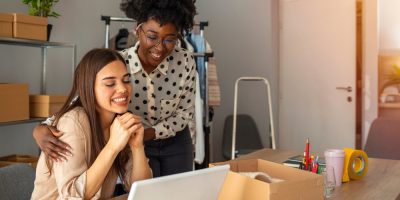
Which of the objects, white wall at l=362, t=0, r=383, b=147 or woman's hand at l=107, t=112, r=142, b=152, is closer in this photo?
woman's hand at l=107, t=112, r=142, b=152

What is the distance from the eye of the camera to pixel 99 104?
4.44 feet

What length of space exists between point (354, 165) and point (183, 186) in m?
0.98

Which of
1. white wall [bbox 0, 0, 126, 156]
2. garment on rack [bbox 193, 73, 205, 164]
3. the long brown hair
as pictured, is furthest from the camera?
garment on rack [bbox 193, 73, 205, 164]

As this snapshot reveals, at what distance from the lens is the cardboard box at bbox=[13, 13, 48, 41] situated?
255 cm

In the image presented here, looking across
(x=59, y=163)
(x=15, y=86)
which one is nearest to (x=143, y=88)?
A: (x=59, y=163)

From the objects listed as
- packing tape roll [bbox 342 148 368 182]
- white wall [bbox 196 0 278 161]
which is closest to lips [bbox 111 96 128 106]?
packing tape roll [bbox 342 148 368 182]

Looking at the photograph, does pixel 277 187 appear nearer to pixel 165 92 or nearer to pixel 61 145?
pixel 61 145

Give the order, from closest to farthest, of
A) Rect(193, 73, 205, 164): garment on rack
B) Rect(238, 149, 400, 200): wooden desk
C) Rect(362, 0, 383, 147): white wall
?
Rect(238, 149, 400, 200): wooden desk
Rect(193, 73, 205, 164): garment on rack
Rect(362, 0, 383, 147): white wall

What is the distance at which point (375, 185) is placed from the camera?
156 centimetres

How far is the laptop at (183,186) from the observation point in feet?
2.83

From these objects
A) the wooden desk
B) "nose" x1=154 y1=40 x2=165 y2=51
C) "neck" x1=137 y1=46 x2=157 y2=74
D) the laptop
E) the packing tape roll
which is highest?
"nose" x1=154 y1=40 x2=165 y2=51

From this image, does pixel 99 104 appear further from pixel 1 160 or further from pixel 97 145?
pixel 1 160

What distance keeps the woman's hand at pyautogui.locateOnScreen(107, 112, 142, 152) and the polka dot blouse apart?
17.1 inches

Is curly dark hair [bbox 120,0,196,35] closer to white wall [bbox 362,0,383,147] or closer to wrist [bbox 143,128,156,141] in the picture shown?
wrist [bbox 143,128,156,141]
